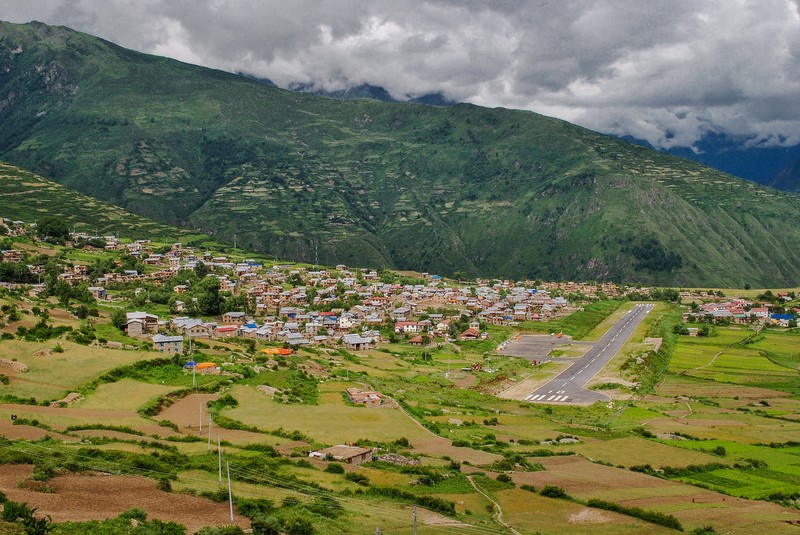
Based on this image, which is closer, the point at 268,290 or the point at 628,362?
the point at 628,362

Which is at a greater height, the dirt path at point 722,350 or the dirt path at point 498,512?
the dirt path at point 722,350

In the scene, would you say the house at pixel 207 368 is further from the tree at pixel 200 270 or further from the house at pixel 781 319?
the house at pixel 781 319

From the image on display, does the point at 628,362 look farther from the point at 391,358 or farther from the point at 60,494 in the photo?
the point at 60,494

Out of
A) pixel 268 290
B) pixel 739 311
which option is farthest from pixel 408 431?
pixel 739 311

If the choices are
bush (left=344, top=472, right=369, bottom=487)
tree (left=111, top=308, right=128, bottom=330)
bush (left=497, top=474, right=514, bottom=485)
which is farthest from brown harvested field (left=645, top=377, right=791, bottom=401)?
tree (left=111, top=308, right=128, bottom=330)

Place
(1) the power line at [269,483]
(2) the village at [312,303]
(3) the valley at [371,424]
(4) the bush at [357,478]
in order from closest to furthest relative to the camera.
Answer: (1) the power line at [269,483]
(3) the valley at [371,424]
(4) the bush at [357,478]
(2) the village at [312,303]

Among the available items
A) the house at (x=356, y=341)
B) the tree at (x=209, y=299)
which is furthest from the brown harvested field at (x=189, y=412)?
the tree at (x=209, y=299)

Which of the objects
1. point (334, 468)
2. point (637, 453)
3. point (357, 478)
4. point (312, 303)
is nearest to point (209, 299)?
point (312, 303)
